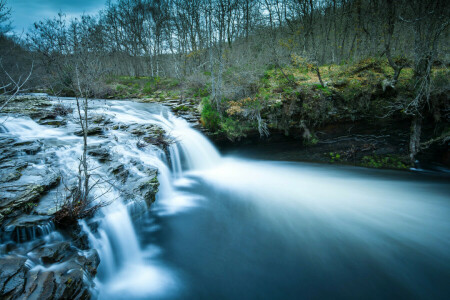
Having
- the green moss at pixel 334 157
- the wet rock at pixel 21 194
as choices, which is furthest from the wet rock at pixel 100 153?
the green moss at pixel 334 157

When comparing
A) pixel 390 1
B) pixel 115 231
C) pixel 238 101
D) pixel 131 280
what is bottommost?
pixel 131 280

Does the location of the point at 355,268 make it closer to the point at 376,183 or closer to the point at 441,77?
the point at 376,183

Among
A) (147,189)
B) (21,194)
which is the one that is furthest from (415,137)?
(21,194)

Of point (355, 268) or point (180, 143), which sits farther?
point (180, 143)

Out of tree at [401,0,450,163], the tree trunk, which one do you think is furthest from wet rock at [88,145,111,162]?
the tree trunk

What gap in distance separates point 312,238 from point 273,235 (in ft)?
2.90

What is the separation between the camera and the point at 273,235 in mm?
4785

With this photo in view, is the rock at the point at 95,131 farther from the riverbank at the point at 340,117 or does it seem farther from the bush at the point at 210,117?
the bush at the point at 210,117

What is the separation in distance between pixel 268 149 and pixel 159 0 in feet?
74.6

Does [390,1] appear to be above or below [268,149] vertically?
above

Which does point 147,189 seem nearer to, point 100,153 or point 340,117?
point 100,153

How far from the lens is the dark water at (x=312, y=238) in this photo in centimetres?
349

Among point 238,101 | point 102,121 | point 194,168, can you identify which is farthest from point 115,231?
point 238,101

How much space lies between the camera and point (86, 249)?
3.56 metres
